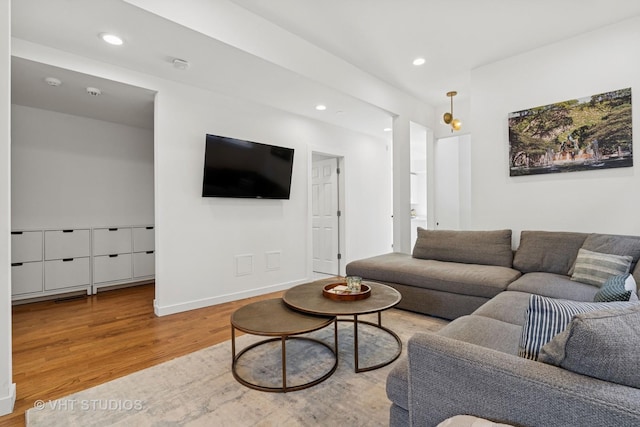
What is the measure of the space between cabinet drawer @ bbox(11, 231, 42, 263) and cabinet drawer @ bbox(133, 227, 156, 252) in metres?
1.07

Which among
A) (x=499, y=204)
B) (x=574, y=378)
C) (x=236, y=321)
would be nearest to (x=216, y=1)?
(x=236, y=321)

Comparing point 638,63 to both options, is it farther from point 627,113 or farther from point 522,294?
point 522,294

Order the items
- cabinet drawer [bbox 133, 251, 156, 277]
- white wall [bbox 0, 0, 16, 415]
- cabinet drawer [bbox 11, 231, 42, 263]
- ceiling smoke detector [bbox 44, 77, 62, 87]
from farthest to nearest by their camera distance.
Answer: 1. cabinet drawer [bbox 133, 251, 156, 277]
2. cabinet drawer [bbox 11, 231, 42, 263]
3. ceiling smoke detector [bbox 44, 77, 62, 87]
4. white wall [bbox 0, 0, 16, 415]

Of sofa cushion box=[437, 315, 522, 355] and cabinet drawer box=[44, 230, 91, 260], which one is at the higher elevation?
cabinet drawer box=[44, 230, 91, 260]

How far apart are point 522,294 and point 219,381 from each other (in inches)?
89.8

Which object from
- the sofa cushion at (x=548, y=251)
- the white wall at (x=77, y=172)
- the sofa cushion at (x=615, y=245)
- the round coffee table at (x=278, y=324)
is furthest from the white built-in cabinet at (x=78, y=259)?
the sofa cushion at (x=615, y=245)

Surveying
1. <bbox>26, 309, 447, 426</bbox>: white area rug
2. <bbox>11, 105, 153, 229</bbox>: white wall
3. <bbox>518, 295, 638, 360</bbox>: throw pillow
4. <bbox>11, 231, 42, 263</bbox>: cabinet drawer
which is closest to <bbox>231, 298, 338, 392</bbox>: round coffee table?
<bbox>26, 309, 447, 426</bbox>: white area rug

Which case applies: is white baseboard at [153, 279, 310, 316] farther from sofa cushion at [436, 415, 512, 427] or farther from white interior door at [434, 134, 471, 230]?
sofa cushion at [436, 415, 512, 427]

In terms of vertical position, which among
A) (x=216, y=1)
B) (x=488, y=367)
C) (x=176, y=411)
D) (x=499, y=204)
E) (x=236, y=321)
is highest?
(x=216, y=1)

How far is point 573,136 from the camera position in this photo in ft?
10.2

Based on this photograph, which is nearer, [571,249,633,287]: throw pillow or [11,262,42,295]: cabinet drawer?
[571,249,633,287]: throw pillow

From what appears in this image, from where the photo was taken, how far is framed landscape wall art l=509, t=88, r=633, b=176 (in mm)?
2865

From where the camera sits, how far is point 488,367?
0.93 metres

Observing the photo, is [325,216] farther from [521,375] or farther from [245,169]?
[521,375]
